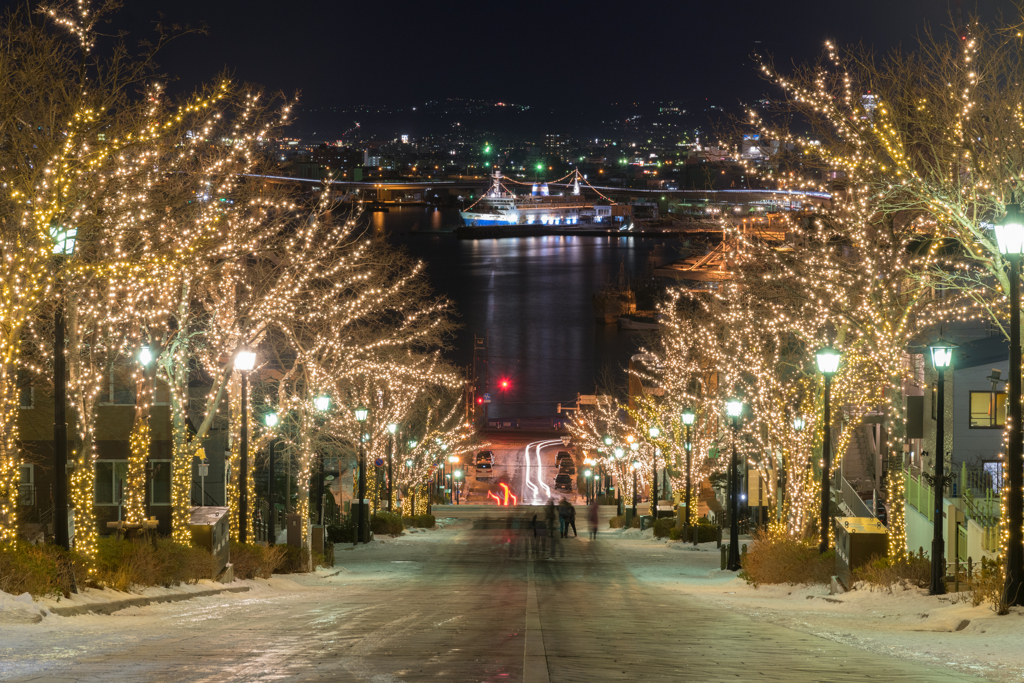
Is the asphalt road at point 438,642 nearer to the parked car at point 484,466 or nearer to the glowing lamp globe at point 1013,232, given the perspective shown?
the glowing lamp globe at point 1013,232

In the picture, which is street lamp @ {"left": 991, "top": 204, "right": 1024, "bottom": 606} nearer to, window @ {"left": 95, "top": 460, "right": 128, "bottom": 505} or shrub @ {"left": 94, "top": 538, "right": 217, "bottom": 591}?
shrub @ {"left": 94, "top": 538, "right": 217, "bottom": 591}

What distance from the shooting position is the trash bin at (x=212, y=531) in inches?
688

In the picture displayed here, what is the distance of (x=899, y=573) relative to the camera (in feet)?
48.1

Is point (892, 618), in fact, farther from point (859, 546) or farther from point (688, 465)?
point (688, 465)

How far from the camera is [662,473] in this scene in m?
58.5

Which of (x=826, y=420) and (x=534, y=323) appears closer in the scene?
(x=826, y=420)

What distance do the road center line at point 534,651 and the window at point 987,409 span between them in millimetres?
17674

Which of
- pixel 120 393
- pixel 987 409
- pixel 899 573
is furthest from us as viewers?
pixel 120 393

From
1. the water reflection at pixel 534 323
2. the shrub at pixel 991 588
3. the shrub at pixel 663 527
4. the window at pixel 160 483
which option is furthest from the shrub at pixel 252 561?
→ the water reflection at pixel 534 323

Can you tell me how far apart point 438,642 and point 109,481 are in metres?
24.5

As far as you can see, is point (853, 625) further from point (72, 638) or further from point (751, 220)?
point (751, 220)

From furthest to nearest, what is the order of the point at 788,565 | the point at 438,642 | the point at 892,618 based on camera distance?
1. the point at 788,565
2. the point at 892,618
3. the point at 438,642

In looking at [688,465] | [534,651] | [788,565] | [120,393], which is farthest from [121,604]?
[688,465]

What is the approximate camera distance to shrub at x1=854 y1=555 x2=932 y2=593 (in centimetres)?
1441
